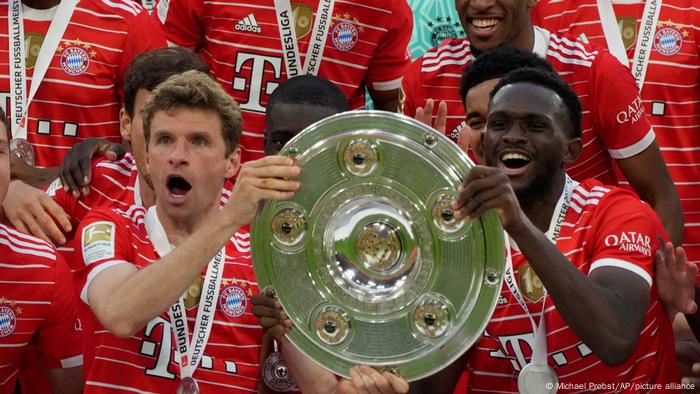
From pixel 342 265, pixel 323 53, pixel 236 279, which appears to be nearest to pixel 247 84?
pixel 323 53

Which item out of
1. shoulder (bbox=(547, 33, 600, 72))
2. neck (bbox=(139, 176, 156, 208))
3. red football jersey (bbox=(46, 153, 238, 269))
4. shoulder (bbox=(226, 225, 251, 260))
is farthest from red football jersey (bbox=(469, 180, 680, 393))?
red football jersey (bbox=(46, 153, 238, 269))

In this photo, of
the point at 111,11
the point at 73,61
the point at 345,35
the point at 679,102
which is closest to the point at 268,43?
the point at 345,35

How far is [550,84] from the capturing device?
468 centimetres

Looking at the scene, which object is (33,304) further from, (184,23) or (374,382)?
(374,382)

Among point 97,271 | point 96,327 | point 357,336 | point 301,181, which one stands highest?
point 301,181

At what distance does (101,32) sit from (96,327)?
58.8 inches

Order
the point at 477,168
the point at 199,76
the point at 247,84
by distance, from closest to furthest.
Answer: the point at 477,168 → the point at 199,76 → the point at 247,84

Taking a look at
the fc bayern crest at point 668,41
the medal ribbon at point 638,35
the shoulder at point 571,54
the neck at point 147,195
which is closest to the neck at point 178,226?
the neck at point 147,195

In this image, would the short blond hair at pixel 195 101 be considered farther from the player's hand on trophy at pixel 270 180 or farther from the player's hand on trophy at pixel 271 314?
the player's hand on trophy at pixel 270 180

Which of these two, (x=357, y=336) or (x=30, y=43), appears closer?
(x=357, y=336)

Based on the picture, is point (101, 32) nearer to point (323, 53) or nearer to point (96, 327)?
point (323, 53)

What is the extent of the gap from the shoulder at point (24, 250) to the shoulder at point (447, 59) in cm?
158

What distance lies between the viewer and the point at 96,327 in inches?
183

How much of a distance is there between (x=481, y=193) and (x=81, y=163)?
82.1 inches
